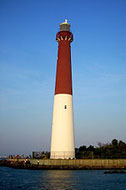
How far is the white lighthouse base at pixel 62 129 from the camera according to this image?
35.1m

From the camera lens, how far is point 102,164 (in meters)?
35.8

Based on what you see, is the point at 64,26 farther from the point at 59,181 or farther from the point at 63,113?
the point at 59,181

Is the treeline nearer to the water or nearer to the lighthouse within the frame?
the lighthouse

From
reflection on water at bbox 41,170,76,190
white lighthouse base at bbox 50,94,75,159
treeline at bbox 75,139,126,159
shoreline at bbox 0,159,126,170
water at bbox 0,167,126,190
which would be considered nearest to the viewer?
water at bbox 0,167,126,190

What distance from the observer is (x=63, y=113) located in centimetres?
3556

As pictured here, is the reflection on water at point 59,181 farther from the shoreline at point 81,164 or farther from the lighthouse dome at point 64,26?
the lighthouse dome at point 64,26

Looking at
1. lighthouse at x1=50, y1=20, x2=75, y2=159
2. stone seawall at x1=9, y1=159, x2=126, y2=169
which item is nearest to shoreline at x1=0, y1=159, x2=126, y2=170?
stone seawall at x1=9, y1=159, x2=126, y2=169

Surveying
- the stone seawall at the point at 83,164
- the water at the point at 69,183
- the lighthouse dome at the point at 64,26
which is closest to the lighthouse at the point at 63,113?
the stone seawall at the point at 83,164

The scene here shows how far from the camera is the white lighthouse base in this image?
35062 mm

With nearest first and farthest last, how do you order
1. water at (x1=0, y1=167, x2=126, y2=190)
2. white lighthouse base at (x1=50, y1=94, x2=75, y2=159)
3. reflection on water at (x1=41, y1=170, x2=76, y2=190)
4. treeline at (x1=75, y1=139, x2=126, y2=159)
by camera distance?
water at (x1=0, y1=167, x2=126, y2=190) < reflection on water at (x1=41, y1=170, x2=76, y2=190) < white lighthouse base at (x1=50, y1=94, x2=75, y2=159) < treeline at (x1=75, y1=139, x2=126, y2=159)

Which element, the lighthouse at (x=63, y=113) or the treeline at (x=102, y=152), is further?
the treeline at (x=102, y=152)

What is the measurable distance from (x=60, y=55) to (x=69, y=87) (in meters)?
4.61

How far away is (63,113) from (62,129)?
6.59 ft

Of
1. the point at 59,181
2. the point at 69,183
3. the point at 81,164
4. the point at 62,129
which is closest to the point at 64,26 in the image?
the point at 62,129
